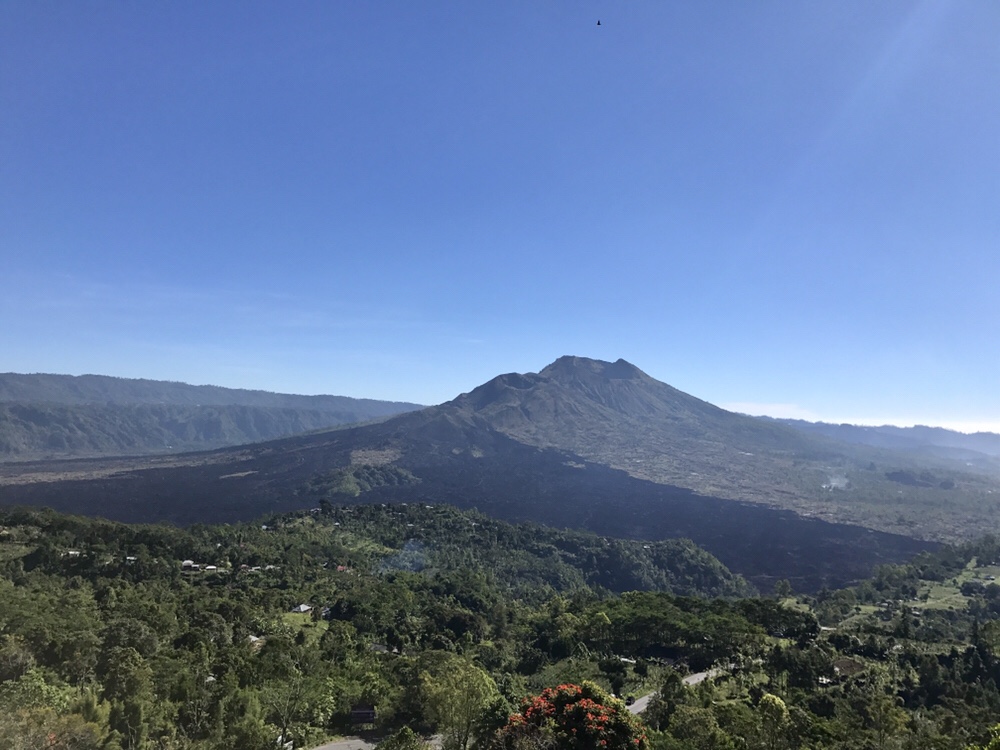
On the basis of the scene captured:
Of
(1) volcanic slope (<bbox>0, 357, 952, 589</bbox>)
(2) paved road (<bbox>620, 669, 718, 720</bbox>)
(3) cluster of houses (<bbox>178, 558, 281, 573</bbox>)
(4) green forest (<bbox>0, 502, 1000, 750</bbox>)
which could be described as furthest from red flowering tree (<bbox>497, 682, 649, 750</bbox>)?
(1) volcanic slope (<bbox>0, 357, 952, 589</bbox>)

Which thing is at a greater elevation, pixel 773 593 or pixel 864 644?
pixel 864 644

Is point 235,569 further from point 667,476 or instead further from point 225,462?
point 225,462

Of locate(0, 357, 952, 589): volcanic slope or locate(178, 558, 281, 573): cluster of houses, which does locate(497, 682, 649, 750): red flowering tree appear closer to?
locate(178, 558, 281, 573): cluster of houses

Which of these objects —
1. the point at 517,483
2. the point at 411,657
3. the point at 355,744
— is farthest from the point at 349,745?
the point at 517,483

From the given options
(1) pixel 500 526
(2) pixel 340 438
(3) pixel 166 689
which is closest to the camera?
(3) pixel 166 689

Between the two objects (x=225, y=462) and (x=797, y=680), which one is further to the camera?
(x=225, y=462)

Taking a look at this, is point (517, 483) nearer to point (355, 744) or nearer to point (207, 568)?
point (207, 568)

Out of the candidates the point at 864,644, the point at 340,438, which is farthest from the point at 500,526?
the point at 340,438
